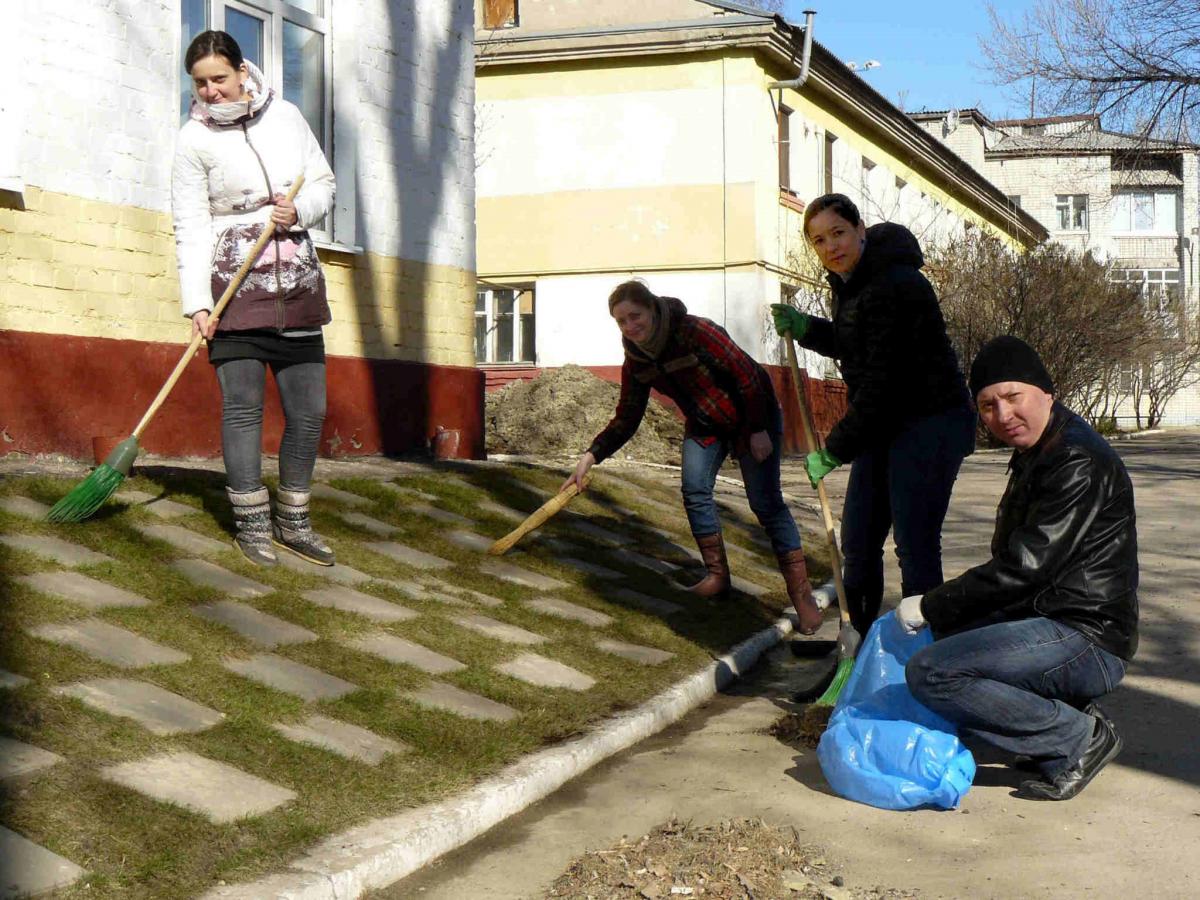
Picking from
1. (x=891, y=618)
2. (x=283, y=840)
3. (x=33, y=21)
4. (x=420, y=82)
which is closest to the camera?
(x=283, y=840)

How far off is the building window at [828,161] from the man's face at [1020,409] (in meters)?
22.1

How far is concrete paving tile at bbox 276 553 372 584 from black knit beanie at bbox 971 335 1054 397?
302cm

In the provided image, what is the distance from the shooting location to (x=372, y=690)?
485cm

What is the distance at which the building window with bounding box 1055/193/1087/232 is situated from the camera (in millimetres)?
51312

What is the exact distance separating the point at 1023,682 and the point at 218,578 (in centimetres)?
312

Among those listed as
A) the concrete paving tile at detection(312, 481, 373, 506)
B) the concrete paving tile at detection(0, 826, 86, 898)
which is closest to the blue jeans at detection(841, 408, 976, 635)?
the concrete paving tile at detection(0, 826, 86, 898)

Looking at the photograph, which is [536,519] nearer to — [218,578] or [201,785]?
[218,578]

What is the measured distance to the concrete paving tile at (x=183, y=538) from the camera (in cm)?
601

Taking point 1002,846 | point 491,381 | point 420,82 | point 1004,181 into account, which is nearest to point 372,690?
point 1002,846

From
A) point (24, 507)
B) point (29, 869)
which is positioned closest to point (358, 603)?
point (24, 507)

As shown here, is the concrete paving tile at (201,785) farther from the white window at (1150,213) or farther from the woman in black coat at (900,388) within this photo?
the white window at (1150,213)

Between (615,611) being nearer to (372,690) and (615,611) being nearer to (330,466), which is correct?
(372,690)

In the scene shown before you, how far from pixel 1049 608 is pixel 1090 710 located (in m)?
0.40

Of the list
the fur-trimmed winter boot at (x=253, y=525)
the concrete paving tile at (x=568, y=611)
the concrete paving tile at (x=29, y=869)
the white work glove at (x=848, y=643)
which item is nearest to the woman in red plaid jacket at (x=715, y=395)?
the concrete paving tile at (x=568, y=611)
